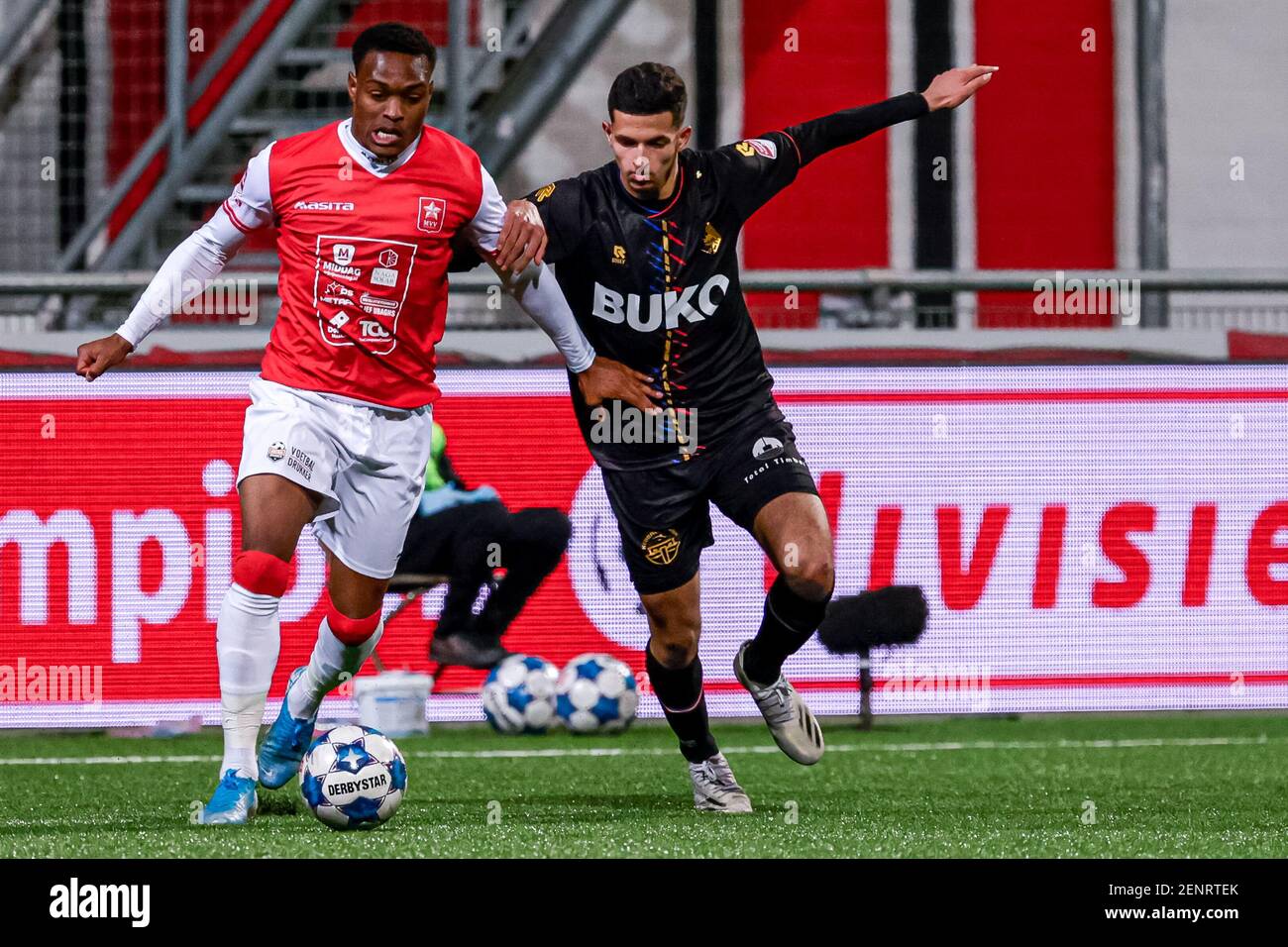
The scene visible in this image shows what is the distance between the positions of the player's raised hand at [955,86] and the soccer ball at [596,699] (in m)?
2.94

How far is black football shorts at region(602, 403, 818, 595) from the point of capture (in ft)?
19.6

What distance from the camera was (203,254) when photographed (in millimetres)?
5801

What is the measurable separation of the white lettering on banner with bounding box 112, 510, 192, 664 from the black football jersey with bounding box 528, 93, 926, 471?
2.81 meters

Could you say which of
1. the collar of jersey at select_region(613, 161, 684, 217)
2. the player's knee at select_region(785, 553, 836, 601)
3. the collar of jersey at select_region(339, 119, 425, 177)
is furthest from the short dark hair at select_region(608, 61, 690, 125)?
the player's knee at select_region(785, 553, 836, 601)

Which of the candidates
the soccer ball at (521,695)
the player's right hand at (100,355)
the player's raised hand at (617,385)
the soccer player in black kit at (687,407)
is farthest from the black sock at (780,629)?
the soccer ball at (521,695)

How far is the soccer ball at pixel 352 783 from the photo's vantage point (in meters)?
5.23

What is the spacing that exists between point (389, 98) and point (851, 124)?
56.1 inches

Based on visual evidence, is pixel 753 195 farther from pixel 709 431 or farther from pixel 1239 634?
pixel 1239 634

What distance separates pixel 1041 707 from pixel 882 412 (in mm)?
1370

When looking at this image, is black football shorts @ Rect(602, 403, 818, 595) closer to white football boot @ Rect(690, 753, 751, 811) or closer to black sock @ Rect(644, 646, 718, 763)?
black sock @ Rect(644, 646, 718, 763)
